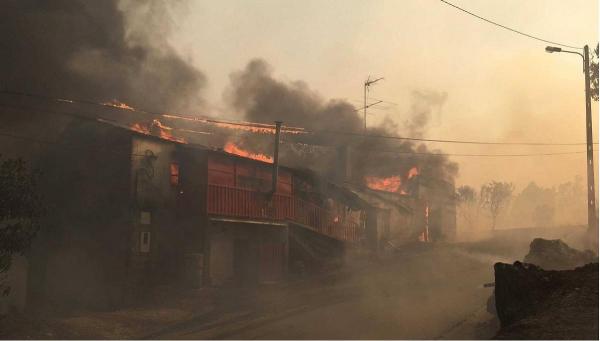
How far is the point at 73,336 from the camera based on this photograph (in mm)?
16094

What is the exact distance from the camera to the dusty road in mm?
14891

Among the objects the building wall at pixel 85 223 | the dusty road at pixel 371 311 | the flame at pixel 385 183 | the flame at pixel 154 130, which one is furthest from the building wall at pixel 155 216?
the flame at pixel 385 183

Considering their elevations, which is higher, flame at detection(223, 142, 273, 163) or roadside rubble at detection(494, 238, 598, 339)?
flame at detection(223, 142, 273, 163)

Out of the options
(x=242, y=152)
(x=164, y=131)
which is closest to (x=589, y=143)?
(x=242, y=152)

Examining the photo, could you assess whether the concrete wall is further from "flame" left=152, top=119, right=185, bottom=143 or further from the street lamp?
the street lamp

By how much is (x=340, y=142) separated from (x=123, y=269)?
28022 mm

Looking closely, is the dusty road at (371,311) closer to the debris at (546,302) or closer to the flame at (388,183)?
the debris at (546,302)

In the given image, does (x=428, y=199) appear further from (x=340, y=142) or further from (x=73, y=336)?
(x=73, y=336)

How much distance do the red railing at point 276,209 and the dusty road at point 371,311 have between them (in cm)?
474

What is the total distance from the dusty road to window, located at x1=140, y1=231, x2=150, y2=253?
5094 millimetres

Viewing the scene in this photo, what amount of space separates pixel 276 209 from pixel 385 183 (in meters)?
22.2

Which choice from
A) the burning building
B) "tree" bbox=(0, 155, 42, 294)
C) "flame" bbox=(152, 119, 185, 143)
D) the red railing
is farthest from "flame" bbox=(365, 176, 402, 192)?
"tree" bbox=(0, 155, 42, 294)

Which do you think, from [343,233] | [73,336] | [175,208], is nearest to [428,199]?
[343,233]

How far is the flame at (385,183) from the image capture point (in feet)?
159
